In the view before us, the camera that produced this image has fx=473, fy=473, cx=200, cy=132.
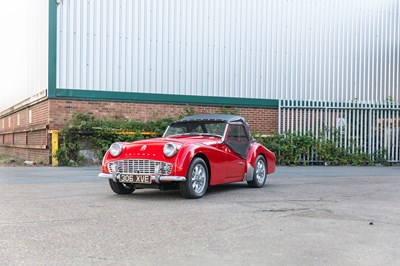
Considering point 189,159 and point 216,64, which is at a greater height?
point 216,64

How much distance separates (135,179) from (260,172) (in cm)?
319

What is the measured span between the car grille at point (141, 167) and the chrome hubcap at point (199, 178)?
53 centimetres

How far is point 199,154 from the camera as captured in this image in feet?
26.0

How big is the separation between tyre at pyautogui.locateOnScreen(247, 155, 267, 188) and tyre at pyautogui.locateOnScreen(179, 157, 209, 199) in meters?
1.73

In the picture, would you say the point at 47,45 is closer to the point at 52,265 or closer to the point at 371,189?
the point at 371,189

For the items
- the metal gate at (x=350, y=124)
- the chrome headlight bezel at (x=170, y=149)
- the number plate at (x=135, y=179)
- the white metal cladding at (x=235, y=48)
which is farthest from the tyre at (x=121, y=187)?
the metal gate at (x=350, y=124)

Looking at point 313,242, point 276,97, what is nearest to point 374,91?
point 276,97

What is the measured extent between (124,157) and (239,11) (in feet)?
40.1

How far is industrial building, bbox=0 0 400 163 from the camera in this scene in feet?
51.6

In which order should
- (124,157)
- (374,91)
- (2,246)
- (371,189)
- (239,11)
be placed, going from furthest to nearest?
(374,91), (239,11), (371,189), (124,157), (2,246)

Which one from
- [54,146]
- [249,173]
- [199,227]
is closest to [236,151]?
[249,173]

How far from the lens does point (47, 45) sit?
50.5 ft

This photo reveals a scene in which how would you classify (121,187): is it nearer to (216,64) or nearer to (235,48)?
(216,64)

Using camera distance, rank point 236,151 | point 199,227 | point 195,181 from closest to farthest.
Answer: point 199,227 → point 195,181 → point 236,151
